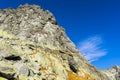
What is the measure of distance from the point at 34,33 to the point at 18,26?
15.2 meters

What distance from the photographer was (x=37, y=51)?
231ft

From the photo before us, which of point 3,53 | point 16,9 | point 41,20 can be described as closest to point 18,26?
point 41,20

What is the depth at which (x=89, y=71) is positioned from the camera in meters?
89.4

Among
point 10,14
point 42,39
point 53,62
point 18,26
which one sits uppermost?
point 10,14

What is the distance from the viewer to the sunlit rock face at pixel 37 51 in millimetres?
51062

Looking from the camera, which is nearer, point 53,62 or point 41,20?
point 53,62

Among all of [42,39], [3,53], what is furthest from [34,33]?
[3,53]

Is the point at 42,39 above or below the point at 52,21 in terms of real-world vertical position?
below

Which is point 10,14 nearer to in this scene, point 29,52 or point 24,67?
point 29,52

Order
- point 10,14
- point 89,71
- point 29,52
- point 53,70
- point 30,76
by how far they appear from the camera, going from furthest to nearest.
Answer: point 10,14 < point 89,71 < point 29,52 < point 53,70 < point 30,76

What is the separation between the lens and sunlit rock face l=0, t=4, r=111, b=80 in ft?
168

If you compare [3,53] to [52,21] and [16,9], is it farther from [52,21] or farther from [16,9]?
[16,9]

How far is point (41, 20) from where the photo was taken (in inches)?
4643

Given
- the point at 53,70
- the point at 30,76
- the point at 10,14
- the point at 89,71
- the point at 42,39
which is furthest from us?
the point at 10,14
